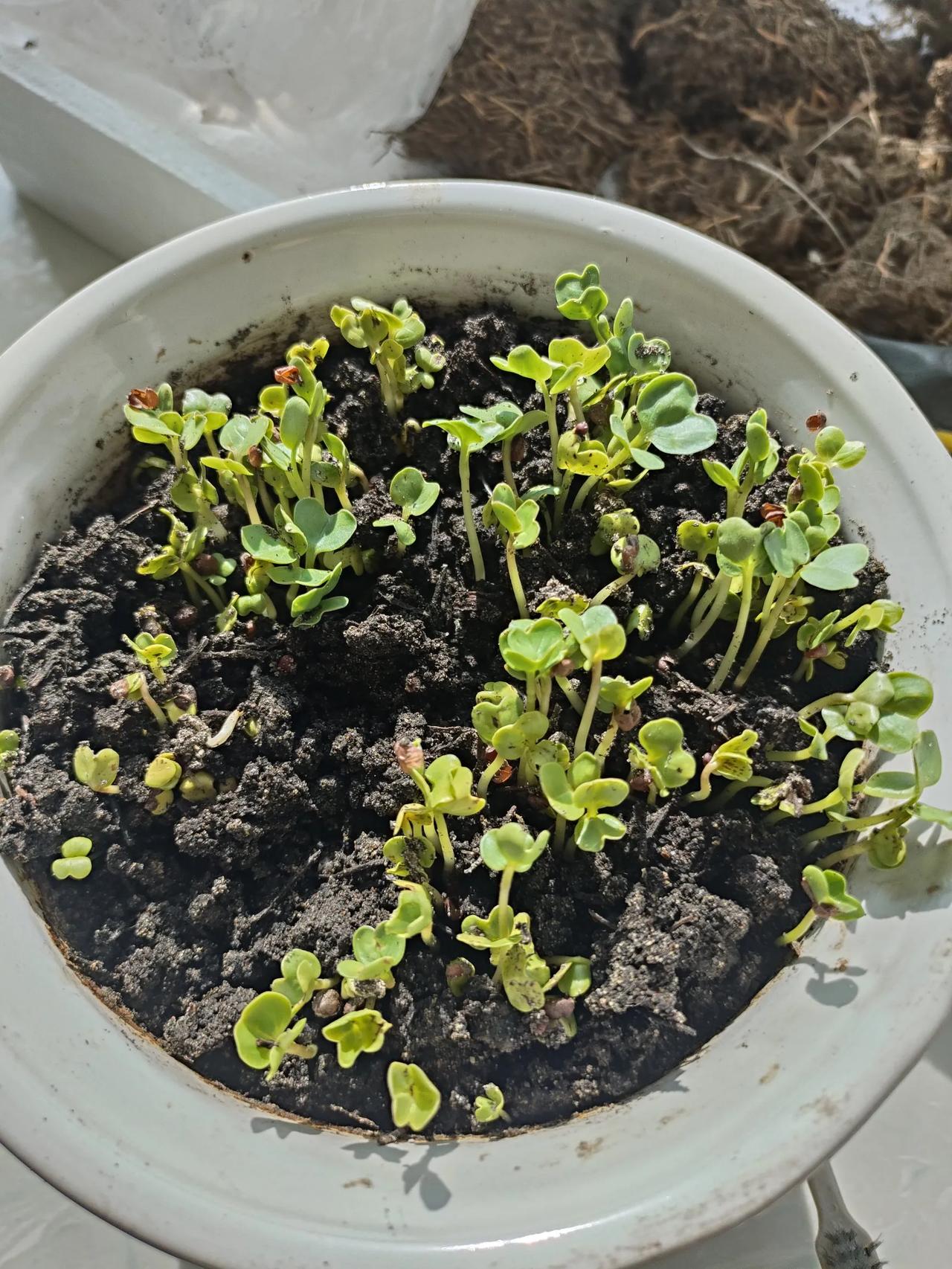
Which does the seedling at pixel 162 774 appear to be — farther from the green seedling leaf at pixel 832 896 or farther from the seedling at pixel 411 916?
the green seedling leaf at pixel 832 896

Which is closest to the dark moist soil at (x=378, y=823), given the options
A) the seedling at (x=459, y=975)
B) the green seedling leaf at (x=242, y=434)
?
the seedling at (x=459, y=975)

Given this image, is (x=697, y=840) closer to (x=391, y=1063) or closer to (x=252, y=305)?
(x=391, y=1063)

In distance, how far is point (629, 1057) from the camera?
622 millimetres

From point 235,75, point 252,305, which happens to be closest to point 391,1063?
point 252,305

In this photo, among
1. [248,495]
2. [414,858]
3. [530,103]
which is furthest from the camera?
[530,103]

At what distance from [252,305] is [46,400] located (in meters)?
0.20

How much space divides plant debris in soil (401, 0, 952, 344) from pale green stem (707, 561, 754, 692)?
970 mm

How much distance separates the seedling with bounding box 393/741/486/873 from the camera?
22.8 inches

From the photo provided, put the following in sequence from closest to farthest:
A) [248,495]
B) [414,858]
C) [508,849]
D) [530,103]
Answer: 1. [508,849]
2. [414,858]
3. [248,495]
4. [530,103]

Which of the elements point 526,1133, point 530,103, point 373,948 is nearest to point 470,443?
point 373,948

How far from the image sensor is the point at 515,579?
27.0 inches

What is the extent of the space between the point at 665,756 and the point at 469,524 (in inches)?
9.5

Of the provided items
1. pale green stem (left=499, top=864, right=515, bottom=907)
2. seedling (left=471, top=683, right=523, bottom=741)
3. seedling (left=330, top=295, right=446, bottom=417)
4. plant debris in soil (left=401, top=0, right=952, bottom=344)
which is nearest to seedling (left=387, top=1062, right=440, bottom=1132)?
pale green stem (left=499, top=864, right=515, bottom=907)

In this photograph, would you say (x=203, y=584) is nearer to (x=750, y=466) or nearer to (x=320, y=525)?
(x=320, y=525)
